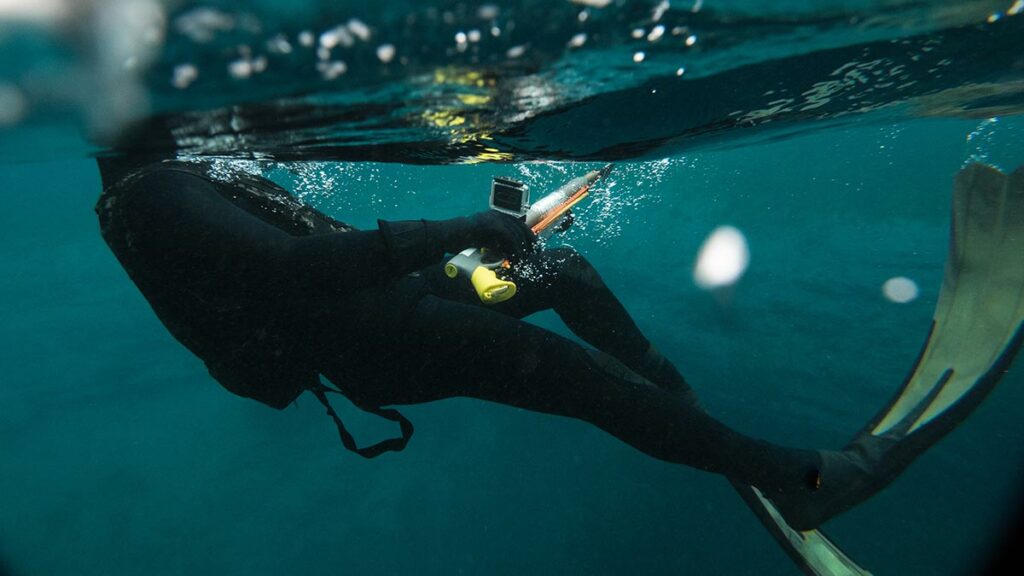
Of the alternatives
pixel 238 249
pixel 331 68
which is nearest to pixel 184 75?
pixel 331 68

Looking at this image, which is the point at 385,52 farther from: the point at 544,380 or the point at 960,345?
the point at 960,345

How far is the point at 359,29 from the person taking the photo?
2.04 metres

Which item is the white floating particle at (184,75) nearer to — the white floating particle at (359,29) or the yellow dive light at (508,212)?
the white floating particle at (359,29)

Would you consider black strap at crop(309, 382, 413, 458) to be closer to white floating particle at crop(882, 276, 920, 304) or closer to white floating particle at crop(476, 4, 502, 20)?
white floating particle at crop(476, 4, 502, 20)

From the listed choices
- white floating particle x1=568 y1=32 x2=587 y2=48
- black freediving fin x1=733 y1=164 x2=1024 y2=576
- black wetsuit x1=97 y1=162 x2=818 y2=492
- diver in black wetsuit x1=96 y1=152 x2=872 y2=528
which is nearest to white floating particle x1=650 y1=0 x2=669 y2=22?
white floating particle x1=568 y1=32 x2=587 y2=48

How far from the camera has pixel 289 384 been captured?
100 inches

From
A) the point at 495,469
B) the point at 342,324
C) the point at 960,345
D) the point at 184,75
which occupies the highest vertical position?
the point at 184,75

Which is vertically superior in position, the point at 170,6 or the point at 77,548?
the point at 170,6

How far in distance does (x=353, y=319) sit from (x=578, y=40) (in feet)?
6.22

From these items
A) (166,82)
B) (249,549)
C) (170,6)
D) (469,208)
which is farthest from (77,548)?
(469,208)

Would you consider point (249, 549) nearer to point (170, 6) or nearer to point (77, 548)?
point (77, 548)

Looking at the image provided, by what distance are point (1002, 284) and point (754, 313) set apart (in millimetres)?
3640

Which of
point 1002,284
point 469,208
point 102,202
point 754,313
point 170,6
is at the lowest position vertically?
point 469,208

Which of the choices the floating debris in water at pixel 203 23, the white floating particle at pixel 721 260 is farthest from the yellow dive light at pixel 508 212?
the white floating particle at pixel 721 260
